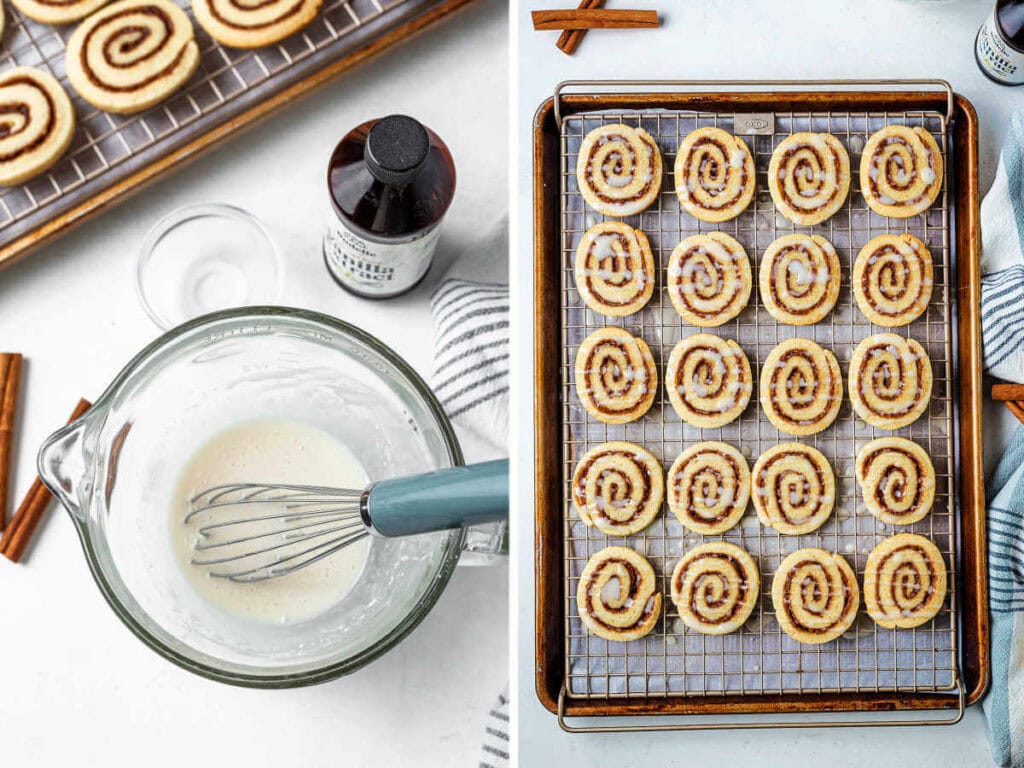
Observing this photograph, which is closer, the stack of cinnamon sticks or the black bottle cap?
the black bottle cap

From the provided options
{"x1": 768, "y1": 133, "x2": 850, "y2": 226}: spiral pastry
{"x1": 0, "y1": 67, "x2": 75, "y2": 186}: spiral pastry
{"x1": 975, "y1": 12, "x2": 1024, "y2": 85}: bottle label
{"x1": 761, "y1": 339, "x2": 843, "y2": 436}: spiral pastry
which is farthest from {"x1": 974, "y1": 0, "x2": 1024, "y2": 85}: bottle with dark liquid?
{"x1": 0, "y1": 67, "x2": 75, "y2": 186}: spiral pastry

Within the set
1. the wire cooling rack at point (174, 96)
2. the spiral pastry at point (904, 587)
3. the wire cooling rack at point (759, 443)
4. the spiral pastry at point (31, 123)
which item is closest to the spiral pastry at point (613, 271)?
the wire cooling rack at point (759, 443)

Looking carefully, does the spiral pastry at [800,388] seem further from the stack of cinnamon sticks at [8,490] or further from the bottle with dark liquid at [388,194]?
the stack of cinnamon sticks at [8,490]

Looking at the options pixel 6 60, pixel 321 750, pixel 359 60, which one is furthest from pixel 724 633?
pixel 6 60

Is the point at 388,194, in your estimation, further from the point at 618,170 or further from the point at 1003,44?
the point at 1003,44

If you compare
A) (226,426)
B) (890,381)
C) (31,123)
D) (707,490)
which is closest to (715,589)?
(707,490)

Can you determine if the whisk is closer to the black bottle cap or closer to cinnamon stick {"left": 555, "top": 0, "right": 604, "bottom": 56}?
the black bottle cap

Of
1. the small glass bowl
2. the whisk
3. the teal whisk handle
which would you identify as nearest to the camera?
the teal whisk handle
